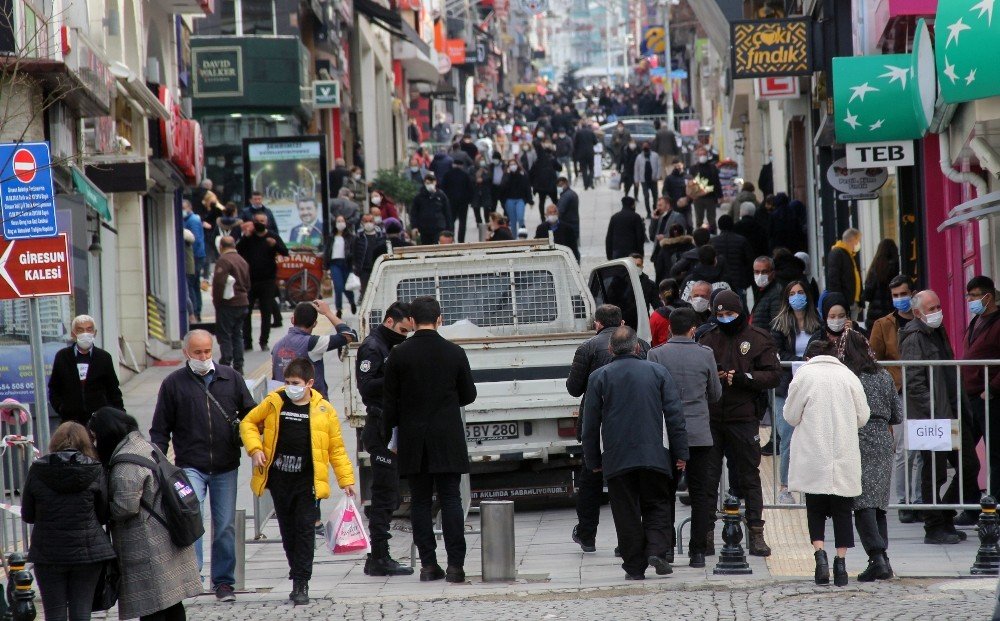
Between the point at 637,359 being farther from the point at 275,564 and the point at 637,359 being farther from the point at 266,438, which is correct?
the point at 275,564

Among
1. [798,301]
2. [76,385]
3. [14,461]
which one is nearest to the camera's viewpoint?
[14,461]

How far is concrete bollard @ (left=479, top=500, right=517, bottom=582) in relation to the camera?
1041 centimetres

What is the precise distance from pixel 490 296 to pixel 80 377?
3447 millimetres

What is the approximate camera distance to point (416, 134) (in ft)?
207

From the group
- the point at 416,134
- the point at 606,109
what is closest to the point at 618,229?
the point at 416,134

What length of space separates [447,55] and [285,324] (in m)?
51.7

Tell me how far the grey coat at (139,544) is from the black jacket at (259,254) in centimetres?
1415

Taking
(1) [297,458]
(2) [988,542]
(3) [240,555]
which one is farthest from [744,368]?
(3) [240,555]

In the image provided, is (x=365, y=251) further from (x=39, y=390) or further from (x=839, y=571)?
(x=839, y=571)

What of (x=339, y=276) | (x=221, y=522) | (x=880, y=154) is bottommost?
(x=221, y=522)

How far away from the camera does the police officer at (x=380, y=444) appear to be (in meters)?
11.1

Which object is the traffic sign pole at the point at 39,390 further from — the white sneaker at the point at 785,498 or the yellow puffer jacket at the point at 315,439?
the white sneaker at the point at 785,498

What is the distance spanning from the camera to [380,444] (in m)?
11.5

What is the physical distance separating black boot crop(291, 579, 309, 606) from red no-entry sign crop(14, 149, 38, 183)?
11.3ft
